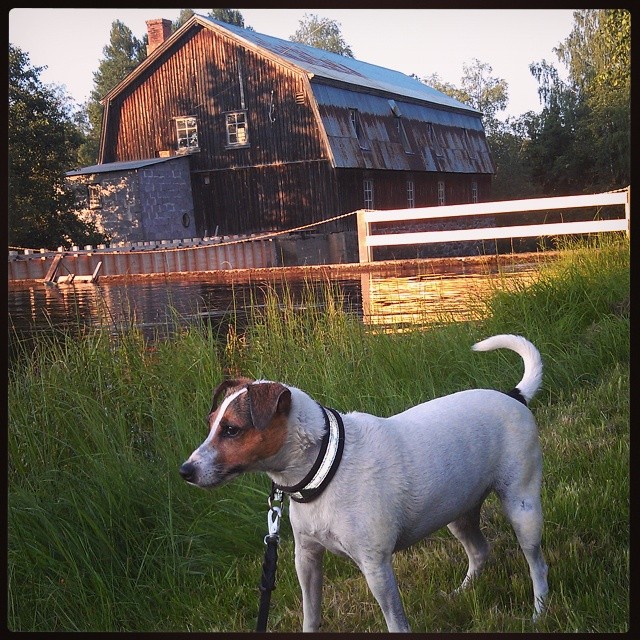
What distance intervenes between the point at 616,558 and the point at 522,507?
1.63 feet

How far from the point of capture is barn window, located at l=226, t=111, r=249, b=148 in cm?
2027

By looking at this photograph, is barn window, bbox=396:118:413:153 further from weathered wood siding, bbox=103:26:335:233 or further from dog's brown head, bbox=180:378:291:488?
dog's brown head, bbox=180:378:291:488

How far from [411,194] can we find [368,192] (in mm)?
1670

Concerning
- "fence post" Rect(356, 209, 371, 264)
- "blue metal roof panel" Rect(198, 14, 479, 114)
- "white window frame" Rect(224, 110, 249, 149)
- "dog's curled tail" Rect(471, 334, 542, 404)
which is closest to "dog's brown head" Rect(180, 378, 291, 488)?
"dog's curled tail" Rect(471, 334, 542, 404)

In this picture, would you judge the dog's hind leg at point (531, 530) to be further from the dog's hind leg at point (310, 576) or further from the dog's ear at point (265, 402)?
the dog's ear at point (265, 402)

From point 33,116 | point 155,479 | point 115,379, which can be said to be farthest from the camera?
point 33,116

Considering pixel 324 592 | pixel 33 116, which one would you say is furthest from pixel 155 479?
pixel 33 116

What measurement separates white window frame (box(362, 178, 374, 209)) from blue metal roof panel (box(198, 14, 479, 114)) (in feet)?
9.55

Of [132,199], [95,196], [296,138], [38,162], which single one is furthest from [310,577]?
[296,138]

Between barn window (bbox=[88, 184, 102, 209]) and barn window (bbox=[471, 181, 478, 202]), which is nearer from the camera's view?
barn window (bbox=[88, 184, 102, 209])

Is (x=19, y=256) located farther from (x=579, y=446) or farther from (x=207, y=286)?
(x=579, y=446)

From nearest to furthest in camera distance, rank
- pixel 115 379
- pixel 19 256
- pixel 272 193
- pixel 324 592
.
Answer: pixel 324 592, pixel 115 379, pixel 19 256, pixel 272 193

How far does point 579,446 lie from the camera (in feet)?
13.3

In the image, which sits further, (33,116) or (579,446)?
(33,116)
